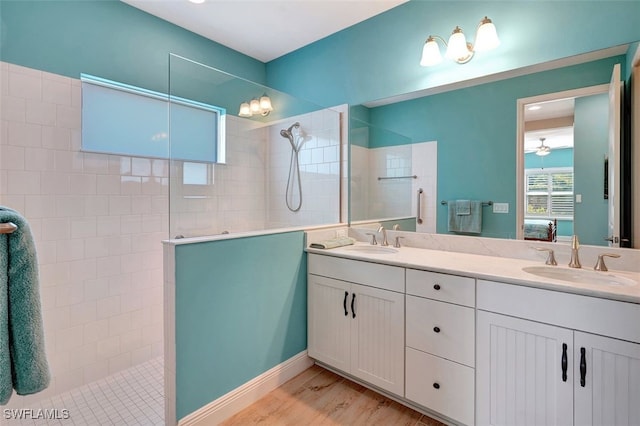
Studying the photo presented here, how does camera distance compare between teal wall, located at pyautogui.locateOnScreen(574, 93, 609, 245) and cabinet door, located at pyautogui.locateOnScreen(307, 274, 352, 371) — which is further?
cabinet door, located at pyautogui.locateOnScreen(307, 274, 352, 371)

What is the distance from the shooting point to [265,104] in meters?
2.41

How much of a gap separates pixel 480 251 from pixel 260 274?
1374mm

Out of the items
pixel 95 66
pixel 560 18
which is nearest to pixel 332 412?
pixel 560 18

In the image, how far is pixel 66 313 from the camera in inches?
78.7

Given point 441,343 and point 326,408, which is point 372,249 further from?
point 326,408

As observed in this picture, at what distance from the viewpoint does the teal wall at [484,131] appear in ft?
5.65

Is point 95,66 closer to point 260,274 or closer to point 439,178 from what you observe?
point 260,274

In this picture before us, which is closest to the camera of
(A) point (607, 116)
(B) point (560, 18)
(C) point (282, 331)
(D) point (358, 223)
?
(A) point (607, 116)

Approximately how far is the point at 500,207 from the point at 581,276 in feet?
1.78

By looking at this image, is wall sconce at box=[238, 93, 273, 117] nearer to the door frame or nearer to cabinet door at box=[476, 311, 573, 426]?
the door frame

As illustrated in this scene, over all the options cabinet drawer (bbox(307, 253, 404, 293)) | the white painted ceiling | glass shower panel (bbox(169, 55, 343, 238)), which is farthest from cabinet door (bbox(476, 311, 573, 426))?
glass shower panel (bbox(169, 55, 343, 238))

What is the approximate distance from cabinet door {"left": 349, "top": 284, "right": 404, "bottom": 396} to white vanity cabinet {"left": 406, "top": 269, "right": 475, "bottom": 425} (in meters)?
0.06

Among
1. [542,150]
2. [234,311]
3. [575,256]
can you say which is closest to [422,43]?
[542,150]

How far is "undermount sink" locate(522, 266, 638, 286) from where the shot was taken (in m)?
1.36
